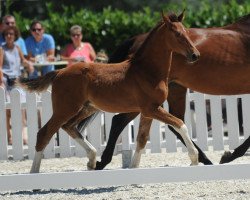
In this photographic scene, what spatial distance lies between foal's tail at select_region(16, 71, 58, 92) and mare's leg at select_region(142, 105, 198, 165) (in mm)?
1092

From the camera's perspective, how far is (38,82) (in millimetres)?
8711

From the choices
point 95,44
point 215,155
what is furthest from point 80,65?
point 95,44

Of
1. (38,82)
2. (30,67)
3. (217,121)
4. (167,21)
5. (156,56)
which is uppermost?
(167,21)

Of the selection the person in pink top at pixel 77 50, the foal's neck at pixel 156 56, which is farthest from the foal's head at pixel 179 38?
the person in pink top at pixel 77 50

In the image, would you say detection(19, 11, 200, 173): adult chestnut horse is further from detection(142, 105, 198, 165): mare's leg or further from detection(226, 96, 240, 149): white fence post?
detection(226, 96, 240, 149): white fence post

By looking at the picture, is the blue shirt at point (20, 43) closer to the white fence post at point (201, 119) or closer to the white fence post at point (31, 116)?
the white fence post at point (31, 116)

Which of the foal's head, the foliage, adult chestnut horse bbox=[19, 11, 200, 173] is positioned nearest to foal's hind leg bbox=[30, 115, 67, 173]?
adult chestnut horse bbox=[19, 11, 200, 173]

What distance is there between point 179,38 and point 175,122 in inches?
31.1

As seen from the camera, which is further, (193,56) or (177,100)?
(177,100)

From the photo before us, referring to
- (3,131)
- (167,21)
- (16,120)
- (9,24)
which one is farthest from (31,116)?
(167,21)

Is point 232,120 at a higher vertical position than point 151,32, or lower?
lower

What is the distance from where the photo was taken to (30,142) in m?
11.4

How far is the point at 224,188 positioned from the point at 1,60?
5524 mm

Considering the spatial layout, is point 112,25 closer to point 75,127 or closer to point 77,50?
point 77,50
